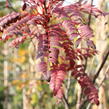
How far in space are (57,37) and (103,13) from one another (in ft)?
1.40

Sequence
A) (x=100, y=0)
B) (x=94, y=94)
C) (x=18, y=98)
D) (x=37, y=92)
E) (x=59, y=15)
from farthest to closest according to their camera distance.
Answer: (x=18, y=98)
(x=37, y=92)
(x=100, y=0)
(x=94, y=94)
(x=59, y=15)

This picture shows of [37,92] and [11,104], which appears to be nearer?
[37,92]

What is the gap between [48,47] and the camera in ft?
5.60

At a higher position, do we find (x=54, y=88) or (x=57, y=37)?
(x=57, y=37)

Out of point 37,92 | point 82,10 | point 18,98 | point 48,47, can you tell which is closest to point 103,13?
point 82,10

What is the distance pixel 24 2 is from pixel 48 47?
0.45m

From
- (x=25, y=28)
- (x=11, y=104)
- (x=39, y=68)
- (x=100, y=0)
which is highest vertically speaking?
(x=100, y=0)

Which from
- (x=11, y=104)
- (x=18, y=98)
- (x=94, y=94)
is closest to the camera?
(x=94, y=94)

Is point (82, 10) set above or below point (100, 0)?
below

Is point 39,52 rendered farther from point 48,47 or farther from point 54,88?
point 54,88

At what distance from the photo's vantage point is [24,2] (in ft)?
6.52

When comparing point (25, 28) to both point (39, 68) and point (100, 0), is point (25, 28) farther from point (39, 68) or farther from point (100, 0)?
point (100, 0)

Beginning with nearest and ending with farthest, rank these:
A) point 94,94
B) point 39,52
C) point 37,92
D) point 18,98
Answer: point 39,52
point 94,94
point 37,92
point 18,98

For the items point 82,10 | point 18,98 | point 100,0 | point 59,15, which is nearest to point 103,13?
point 82,10
